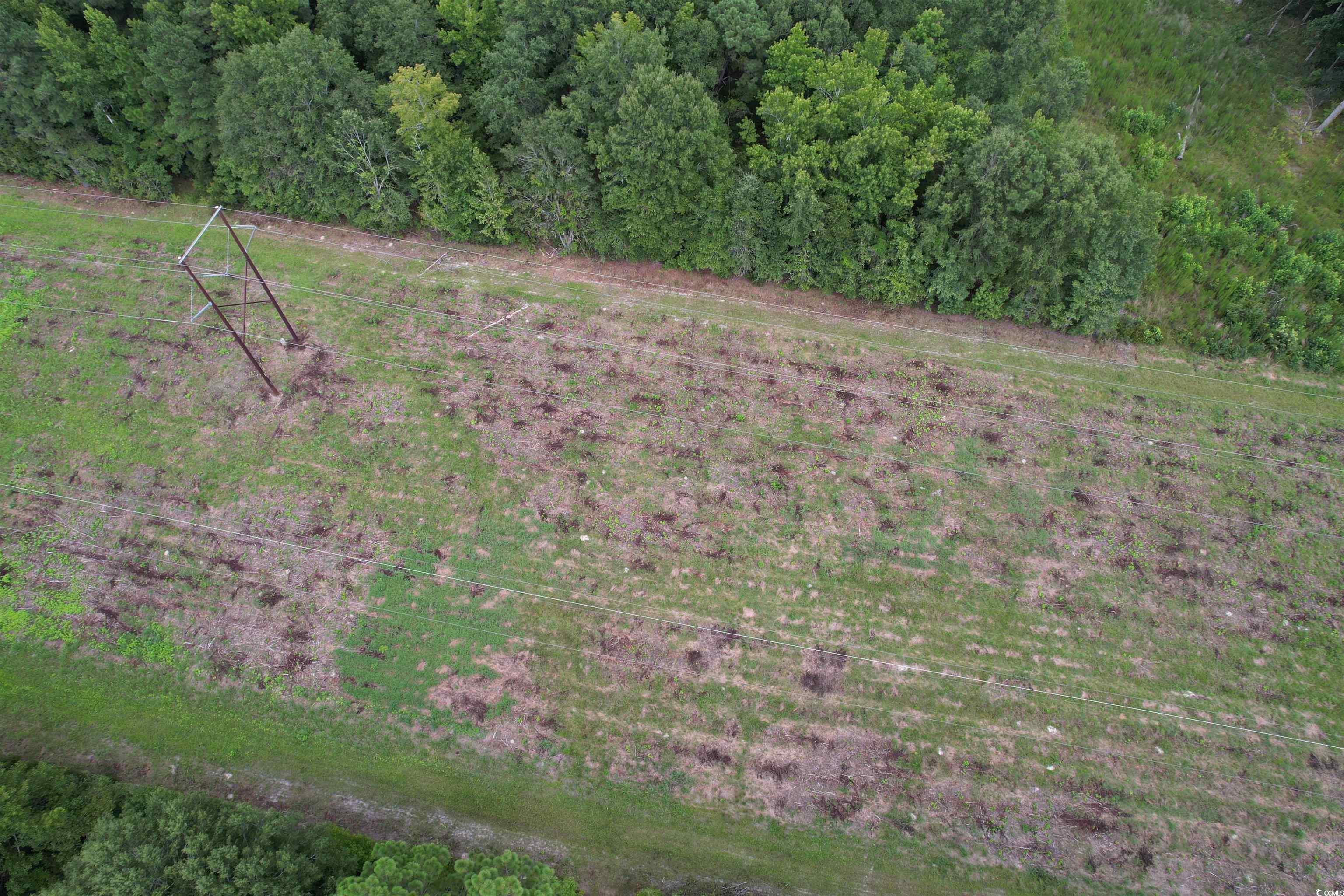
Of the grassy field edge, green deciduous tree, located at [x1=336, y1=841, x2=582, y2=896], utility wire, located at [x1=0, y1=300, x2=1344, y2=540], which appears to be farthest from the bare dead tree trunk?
green deciduous tree, located at [x1=336, y1=841, x2=582, y2=896]

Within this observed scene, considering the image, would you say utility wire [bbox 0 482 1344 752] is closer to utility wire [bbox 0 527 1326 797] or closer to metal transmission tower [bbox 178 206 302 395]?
utility wire [bbox 0 527 1326 797]

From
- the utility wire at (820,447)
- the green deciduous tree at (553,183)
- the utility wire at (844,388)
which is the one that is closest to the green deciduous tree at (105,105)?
the utility wire at (844,388)

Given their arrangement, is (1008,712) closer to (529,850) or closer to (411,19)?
(529,850)

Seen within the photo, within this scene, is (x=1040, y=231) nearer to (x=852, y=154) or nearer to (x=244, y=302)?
(x=852, y=154)

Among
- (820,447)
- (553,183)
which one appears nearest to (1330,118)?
(820,447)

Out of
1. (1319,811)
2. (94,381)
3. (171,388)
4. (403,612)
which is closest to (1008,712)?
(1319,811)
